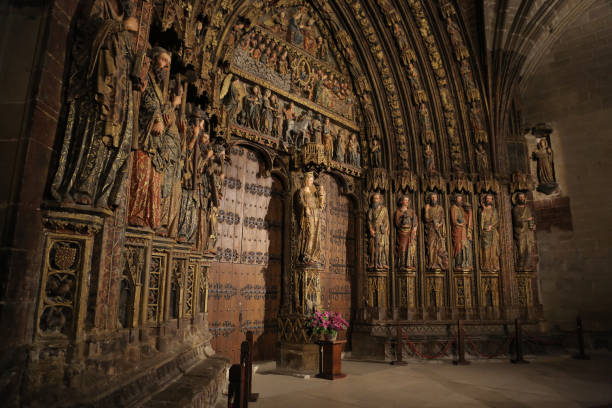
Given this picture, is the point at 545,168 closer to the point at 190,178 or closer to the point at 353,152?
the point at 353,152

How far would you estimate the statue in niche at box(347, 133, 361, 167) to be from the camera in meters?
11.6

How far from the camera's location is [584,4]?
1233 cm

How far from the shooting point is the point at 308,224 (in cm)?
917

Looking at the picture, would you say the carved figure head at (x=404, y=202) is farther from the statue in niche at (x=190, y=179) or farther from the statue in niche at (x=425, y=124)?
the statue in niche at (x=190, y=179)

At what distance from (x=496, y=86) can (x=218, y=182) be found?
9140 millimetres

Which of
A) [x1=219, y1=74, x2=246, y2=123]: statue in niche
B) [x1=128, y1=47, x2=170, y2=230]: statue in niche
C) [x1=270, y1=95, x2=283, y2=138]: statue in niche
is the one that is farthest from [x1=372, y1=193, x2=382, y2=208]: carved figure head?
[x1=128, y1=47, x2=170, y2=230]: statue in niche

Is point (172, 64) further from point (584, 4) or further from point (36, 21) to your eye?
point (584, 4)

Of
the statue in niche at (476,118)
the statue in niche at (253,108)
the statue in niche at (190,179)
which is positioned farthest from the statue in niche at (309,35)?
the statue in niche at (190,179)

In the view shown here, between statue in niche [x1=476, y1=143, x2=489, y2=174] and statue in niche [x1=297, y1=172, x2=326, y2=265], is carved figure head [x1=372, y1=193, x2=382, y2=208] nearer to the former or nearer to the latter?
statue in niche [x1=297, y1=172, x2=326, y2=265]

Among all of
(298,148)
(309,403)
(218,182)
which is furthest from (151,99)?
(298,148)

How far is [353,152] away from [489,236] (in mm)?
4371

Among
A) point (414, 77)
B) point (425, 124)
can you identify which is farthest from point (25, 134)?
point (414, 77)

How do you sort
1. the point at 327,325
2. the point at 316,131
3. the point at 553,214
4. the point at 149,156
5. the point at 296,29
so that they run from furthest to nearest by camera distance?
the point at 553,214, the point at 296,29, the point at 316,131, the point at 327,325, the point at 149,156

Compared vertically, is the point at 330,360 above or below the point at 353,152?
below
